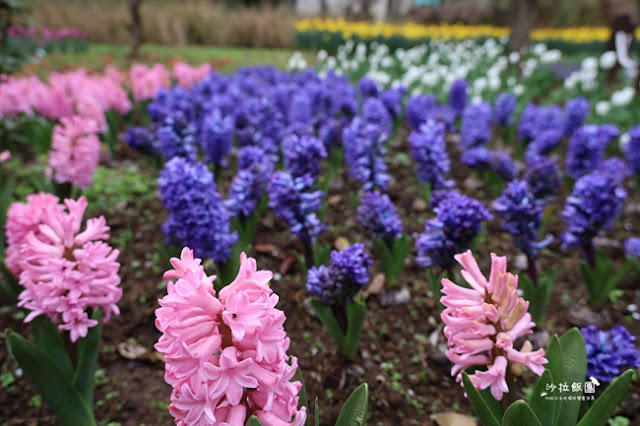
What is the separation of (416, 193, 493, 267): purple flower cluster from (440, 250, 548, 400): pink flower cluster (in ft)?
2.43

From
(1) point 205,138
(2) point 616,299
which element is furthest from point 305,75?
(2) point 616,299

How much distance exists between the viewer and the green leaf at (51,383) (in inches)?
55.1

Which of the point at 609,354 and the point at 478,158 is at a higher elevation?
the point at 478,158

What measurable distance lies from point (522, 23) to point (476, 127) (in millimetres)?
6180

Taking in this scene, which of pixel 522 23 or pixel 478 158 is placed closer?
pixel 478 158

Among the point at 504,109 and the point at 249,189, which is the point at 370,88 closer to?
the point at 504,109

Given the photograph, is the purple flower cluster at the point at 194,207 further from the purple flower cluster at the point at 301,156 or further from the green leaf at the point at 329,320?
the purple flower cluster at the point at 301,156

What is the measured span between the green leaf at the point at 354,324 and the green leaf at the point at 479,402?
1.93 feet

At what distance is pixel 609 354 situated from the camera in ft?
5.00

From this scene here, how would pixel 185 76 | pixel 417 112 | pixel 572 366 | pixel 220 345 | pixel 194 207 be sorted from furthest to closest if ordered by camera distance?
1. pixel 185 76
2. pixel 417 112
3. pixel 194 207
4. pixel 572 366
5. pixel 220 345

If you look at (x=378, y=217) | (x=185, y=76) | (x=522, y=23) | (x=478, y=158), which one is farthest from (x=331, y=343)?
(x=522, y=23)

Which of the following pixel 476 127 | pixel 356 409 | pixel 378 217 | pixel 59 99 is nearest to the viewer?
pixel 356 409

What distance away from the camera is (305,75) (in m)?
5.65

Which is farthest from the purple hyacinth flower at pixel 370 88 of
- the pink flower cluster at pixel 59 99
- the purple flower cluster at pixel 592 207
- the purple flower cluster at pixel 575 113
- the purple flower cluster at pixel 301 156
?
the purple flower cluster at pixel 592 207
